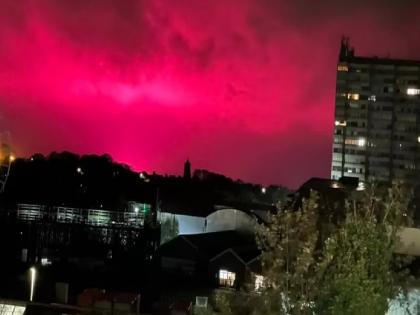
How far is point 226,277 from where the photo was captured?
17.7 m

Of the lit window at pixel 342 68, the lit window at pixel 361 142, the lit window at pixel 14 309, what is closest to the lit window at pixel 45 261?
the lit window at pixel 14 309

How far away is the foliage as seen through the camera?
22.0m

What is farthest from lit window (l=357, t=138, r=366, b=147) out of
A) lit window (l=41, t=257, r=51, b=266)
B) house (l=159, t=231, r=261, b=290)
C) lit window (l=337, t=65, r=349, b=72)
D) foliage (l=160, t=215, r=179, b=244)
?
lit window (l=41, t=257, r=51, b=266)

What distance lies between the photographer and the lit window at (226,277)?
1747 centimetres

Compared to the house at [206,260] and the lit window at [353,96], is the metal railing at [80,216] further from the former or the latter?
the lit window at [353,96]

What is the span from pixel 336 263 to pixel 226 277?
14339 mm

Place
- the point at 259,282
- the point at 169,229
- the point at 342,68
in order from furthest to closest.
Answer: the point at 342,68 < the point at 169,229 < the point at 259,282

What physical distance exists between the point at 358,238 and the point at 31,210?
2002 cm

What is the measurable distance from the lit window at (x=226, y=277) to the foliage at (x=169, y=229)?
4297mm

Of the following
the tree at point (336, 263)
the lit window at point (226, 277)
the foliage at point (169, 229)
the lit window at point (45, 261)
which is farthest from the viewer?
the foliage at point (169, 229)

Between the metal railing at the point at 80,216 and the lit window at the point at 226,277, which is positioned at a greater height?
the metal railing at the point at 80,216

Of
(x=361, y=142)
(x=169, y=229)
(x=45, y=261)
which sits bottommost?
(x=45, y=261)

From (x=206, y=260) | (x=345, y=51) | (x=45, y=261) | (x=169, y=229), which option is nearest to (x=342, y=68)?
(x=345, y=51)

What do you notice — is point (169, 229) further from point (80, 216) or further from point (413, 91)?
point (413, 91)
